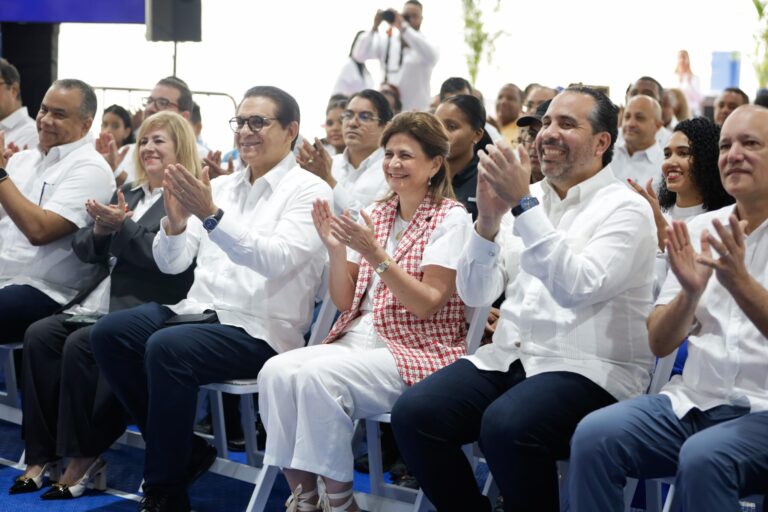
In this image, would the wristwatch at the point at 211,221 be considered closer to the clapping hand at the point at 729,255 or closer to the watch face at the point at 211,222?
the watch face at the point at 211,222

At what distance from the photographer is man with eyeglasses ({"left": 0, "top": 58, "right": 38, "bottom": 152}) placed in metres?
5.52

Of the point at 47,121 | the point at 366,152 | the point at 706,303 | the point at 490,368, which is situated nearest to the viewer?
the point at 706,303

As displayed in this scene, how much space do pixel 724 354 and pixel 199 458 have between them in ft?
6.23

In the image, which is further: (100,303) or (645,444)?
(100,303)

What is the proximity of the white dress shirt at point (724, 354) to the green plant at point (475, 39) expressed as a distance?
7.49 metres

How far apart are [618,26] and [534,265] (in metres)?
9.02

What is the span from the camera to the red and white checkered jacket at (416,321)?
3.18 m

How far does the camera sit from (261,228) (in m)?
3.64

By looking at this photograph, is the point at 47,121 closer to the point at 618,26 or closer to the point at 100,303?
the point at 100,303

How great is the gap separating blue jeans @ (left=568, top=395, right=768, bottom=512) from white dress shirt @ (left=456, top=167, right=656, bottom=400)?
8.8 inches

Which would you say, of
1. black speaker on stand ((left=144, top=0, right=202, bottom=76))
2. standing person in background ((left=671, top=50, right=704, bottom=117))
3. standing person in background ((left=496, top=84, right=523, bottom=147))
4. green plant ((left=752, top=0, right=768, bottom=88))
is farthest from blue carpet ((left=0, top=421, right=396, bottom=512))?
standing person in background ((left=671, top=50, right=704, bottom=117))

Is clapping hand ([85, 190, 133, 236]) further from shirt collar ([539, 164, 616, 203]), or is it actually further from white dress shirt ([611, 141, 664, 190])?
white dress shirt ([611, 141, 664, 190])


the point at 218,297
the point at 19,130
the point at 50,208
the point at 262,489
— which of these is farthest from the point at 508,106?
Answer: the point at 262,489

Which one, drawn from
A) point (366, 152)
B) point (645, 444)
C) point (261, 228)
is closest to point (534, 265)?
point (645, 444)
